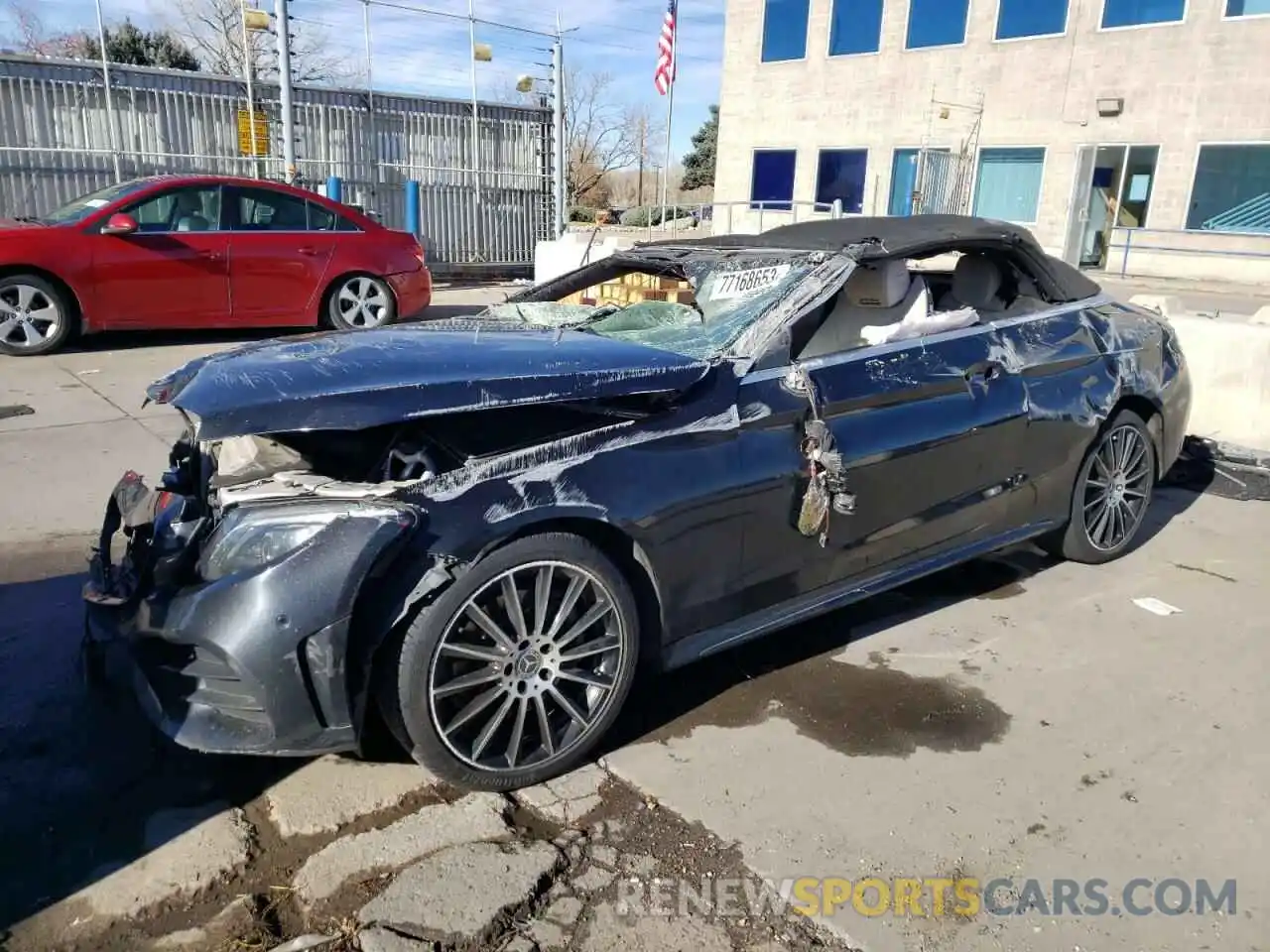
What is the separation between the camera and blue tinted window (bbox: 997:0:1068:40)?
67.9 feet

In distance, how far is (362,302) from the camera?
401 inches

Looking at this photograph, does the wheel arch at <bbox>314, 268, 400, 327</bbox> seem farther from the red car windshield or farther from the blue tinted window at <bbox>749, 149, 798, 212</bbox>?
the blue tinted window at <bbox>749, 149, 798, 212</bbox>

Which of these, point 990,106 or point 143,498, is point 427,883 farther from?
point 990,106

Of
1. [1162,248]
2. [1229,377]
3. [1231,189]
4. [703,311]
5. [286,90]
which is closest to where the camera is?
[703,311]

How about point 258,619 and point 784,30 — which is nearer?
point 258,619

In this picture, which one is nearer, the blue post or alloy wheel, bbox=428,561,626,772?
alloy wheel, bbox=428,561,626,772

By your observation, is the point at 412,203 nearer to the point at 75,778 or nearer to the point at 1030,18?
the point at 75,778

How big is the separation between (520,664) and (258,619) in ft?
2.38

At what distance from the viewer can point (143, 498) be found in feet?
9.99

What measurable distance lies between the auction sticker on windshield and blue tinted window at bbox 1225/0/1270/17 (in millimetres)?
19574

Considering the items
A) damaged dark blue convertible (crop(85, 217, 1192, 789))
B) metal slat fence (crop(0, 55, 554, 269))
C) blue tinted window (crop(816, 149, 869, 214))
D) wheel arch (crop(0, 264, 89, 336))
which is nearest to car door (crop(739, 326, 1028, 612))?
damaged dark blue convertible (crop(85, 217, 1192, 789))

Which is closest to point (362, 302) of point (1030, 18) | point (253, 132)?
point (253, 132)

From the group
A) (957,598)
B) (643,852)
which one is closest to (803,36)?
(957,598)

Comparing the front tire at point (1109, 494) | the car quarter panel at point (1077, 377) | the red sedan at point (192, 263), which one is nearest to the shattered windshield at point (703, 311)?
the car quarter panel at point (1077, 377)
